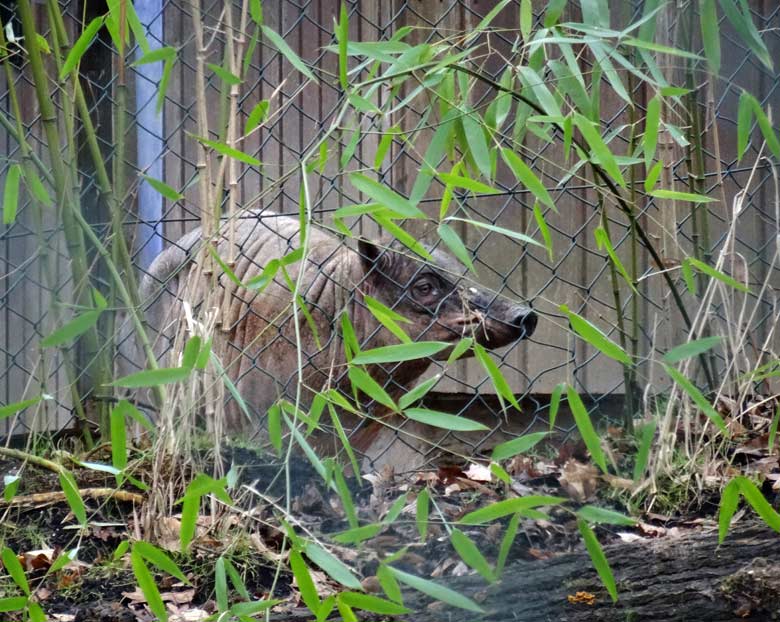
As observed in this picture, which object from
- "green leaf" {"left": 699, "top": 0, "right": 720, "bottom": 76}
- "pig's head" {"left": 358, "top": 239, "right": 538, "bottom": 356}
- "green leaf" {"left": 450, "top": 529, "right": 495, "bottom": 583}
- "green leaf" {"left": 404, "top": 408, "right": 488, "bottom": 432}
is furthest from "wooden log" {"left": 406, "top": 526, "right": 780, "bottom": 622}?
"pig's head" {"left": 358, "top": 239, "right": 538, "bottom": 356}

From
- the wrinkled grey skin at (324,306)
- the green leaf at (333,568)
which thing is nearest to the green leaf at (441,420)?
the green leaf at (333,568)

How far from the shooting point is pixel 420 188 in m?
2.00

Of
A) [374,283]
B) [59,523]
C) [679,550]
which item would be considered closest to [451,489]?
[679,550]

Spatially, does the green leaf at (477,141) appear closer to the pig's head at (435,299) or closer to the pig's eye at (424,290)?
the pig's head at (435,299)

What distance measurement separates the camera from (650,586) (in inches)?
88.6

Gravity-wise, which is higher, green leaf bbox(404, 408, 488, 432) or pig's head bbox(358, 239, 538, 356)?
green leaf bbox(404, 408, 488, 432)

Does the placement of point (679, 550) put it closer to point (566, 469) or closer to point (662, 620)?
point (662, 620)

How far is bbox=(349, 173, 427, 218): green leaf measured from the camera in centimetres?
176

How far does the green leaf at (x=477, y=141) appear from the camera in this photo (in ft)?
6.28

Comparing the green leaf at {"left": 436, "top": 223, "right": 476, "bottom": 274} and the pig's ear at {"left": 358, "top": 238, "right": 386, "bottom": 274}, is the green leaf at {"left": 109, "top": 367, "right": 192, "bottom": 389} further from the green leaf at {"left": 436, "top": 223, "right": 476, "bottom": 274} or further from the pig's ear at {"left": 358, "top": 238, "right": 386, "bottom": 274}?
the pig's ear at {"left": 358, "top": 238, "right": 386, "bottom": 274}

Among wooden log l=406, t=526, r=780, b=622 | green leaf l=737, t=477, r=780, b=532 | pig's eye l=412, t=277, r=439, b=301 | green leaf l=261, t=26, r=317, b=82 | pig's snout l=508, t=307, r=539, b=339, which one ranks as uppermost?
green leaf l=261, t=26, r=317, b=82

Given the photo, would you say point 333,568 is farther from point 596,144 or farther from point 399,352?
point 596,144

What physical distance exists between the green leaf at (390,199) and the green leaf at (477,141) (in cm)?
18

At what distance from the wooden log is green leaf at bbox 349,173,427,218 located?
809 mm
